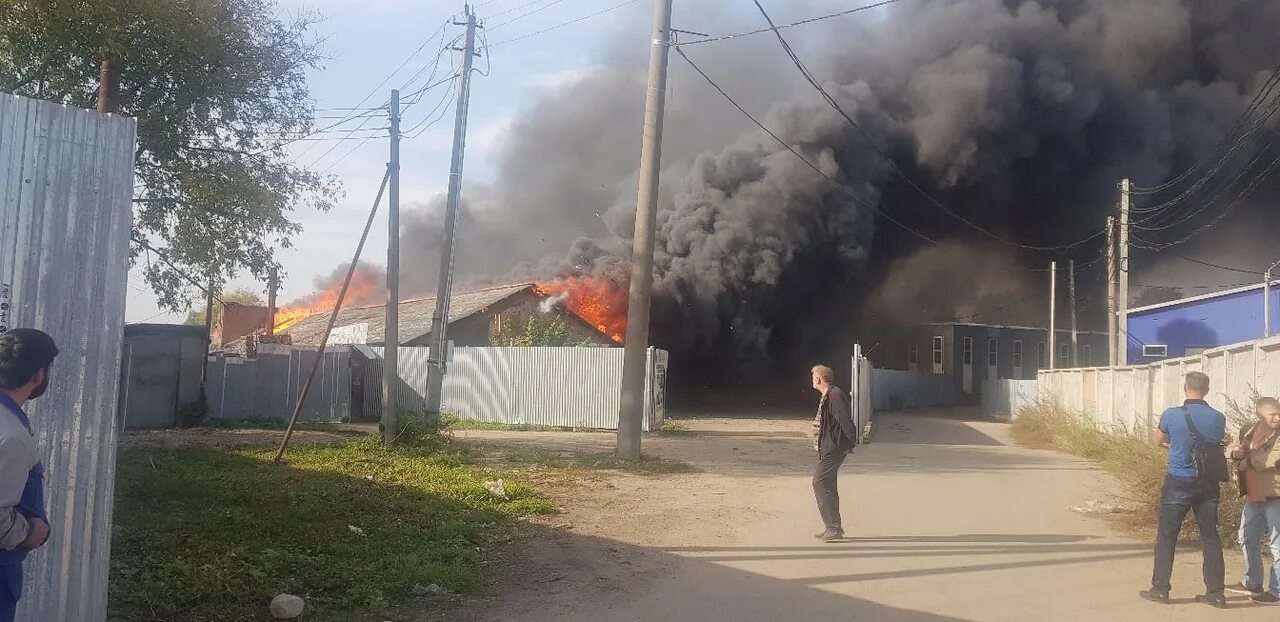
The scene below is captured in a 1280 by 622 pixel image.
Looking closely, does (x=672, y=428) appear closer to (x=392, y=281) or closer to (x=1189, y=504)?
(x=392, y=281)

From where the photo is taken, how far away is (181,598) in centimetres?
519

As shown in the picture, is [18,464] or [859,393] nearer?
[18,464]

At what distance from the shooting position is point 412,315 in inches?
1171

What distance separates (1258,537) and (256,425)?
1821 cm

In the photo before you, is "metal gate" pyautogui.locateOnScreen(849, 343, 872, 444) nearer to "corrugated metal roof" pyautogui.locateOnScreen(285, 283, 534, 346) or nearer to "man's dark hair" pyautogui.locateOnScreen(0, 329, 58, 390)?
"corrugated metal roof" pyautogui.locateOnScreen(285, 283, 534, 346)

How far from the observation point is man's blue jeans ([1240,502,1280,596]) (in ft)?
18.7

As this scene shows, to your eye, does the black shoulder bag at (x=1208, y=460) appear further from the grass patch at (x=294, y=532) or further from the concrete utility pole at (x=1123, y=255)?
the concrete utility pole at (x=1123, y=255)

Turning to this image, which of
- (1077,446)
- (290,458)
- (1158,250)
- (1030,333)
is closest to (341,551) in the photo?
(290,458)

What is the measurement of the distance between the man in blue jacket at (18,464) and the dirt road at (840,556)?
112 inches

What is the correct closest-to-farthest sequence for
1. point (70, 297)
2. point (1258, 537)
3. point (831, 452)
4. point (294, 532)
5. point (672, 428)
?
point (70, 297) < point (1258, 537) < point (294, 532) < point (831, 452) < point (672, 428)

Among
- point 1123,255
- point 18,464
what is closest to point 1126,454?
point 18,464

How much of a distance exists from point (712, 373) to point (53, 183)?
28.4 m

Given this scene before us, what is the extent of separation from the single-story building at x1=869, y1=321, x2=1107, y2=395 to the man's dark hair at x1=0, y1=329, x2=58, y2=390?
42948 mm

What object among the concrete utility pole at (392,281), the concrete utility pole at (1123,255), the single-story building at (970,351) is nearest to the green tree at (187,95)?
the concrete utility pole at (392,281)
